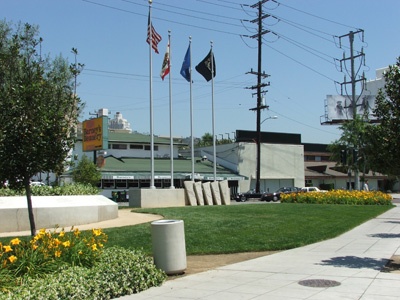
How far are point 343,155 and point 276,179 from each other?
31.2m

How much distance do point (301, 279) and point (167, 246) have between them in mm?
2572

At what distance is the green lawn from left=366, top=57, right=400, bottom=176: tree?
158 inches

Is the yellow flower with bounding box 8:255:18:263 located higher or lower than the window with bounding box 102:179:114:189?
lower

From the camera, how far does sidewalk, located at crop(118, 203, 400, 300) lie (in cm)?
719

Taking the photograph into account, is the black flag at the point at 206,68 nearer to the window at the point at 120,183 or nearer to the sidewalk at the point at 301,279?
the window at the point at 120,183

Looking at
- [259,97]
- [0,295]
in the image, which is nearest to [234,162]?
[259,97]

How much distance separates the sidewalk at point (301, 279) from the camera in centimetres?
719

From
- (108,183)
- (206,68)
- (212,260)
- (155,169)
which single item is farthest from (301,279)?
(108,183)

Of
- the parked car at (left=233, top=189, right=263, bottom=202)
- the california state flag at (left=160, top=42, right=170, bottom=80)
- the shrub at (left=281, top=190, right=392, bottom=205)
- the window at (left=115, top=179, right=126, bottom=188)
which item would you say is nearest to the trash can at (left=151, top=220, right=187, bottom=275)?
the california state flag at (left=160, top=42, right=170, bottom=80)

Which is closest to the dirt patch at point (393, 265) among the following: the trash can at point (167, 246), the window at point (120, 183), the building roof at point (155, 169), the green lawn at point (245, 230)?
the green lawn at point (245, 230)

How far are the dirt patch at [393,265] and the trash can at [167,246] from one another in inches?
163

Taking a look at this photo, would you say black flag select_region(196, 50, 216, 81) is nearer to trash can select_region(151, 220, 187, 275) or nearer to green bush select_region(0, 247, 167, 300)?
trash can select_region(151, 220, 187, 275)

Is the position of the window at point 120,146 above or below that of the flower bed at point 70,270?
above

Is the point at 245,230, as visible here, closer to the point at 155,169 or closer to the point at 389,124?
the point at 389,124
